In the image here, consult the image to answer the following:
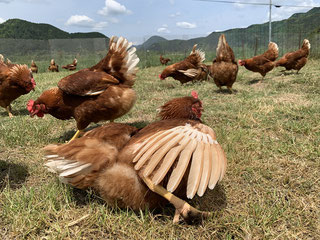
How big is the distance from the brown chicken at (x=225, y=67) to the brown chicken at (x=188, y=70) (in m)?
1.75

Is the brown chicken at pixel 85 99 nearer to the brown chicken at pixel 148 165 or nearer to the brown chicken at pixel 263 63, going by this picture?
the brown chicken at pixel 148 165

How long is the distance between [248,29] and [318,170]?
20698 millimetres

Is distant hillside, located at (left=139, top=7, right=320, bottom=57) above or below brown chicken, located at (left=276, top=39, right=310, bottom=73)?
above

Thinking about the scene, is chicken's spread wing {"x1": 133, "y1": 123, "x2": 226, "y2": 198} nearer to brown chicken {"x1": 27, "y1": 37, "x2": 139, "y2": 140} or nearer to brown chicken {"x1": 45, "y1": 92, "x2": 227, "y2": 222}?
brown chicken {"x1": 45, "y1": 92, "x2": 227, "y2": 222}

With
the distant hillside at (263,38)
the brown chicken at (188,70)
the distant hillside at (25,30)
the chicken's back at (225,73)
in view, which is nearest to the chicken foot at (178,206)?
the chicken's back at (225,73)

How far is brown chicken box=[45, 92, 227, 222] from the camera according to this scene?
1.28m

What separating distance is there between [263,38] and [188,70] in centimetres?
1421

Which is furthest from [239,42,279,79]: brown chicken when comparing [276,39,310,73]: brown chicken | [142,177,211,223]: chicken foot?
[142,177,211,223]: chicken foot

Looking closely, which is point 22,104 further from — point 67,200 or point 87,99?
point 67,200

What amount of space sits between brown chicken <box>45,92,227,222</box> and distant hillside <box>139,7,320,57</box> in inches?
576

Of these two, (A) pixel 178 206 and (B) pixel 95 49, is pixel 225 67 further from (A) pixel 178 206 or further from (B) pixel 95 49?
(B) pixel 95 49

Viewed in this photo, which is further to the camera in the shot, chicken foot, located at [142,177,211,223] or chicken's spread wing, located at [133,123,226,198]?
chicken foot, located at [142,177,211,223]

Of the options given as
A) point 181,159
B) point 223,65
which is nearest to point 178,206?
point 181,159

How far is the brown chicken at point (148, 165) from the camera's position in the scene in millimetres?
1282
